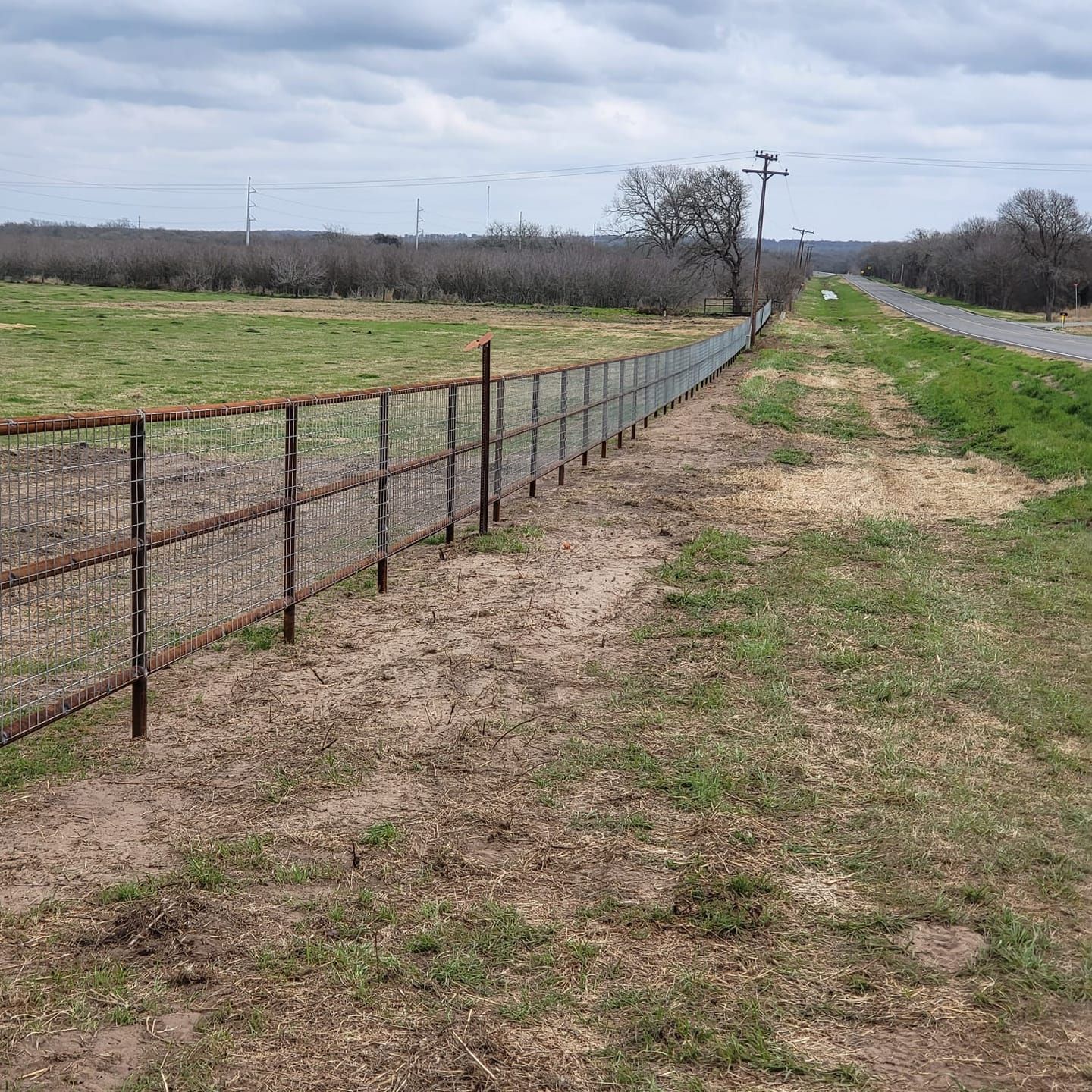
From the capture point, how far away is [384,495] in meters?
8.65

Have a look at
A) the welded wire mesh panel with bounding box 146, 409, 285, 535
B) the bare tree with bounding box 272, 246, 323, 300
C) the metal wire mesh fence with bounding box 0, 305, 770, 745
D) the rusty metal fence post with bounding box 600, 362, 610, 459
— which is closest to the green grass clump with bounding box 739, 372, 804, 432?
the rusty metal fence post with bounding box 600, 362, 610, 459

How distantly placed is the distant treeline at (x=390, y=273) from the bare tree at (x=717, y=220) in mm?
1708

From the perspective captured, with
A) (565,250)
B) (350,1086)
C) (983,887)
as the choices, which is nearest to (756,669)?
(983,887)

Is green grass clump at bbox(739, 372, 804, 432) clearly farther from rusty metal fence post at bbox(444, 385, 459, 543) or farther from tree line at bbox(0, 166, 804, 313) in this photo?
tree line at bbox(0, 166, 804, 313)

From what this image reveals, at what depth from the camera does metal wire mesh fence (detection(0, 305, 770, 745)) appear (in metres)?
5.49

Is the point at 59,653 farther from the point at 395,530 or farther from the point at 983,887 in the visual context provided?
the point at 983,887

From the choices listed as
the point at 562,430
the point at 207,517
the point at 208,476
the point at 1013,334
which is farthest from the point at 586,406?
the point at 1013,334

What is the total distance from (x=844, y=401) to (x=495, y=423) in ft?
55.7

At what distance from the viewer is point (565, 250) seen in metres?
112

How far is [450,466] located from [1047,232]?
101 m

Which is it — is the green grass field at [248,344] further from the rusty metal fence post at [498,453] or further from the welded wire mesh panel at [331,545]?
the welded wire mesh panel at [331,545]

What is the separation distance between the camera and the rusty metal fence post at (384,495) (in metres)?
8.31

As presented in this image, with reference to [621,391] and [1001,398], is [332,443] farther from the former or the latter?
[1001,398]

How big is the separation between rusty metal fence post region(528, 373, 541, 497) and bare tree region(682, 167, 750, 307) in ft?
272
